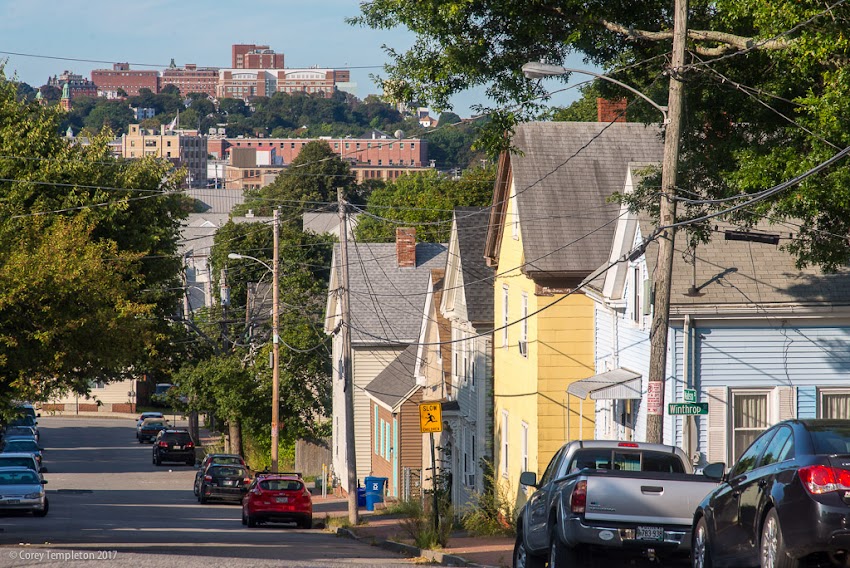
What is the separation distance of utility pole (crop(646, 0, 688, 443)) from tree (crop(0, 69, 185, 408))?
1104 centimetres

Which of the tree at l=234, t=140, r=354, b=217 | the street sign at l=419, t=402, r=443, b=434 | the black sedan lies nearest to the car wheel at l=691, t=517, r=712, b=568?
the black sedan

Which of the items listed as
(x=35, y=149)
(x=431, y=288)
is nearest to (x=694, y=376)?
(x=431, y=288)

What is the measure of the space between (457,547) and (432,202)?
186 ft

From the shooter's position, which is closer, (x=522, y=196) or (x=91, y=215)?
(x=522, y=196)

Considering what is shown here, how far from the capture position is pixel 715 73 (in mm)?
18984

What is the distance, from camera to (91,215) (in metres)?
35.0

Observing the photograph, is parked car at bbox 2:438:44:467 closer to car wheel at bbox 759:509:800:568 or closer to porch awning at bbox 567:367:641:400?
porch awning at bbox 567:367:641:400

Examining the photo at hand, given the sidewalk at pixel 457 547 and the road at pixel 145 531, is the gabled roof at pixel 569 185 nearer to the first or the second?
the sidewalk at pixel 457 547

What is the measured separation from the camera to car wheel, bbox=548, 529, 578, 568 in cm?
1334

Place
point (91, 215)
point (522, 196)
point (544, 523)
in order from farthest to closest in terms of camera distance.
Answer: point (91, 215)
point (522, 196)
point (544, 523)

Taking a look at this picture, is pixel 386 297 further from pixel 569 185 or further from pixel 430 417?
pixel 430 417

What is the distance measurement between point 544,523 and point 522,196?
15478mm

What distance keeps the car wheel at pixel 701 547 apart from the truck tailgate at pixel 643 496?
597 mm

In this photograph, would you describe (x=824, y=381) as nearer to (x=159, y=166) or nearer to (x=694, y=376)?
(x=694, y=376)
